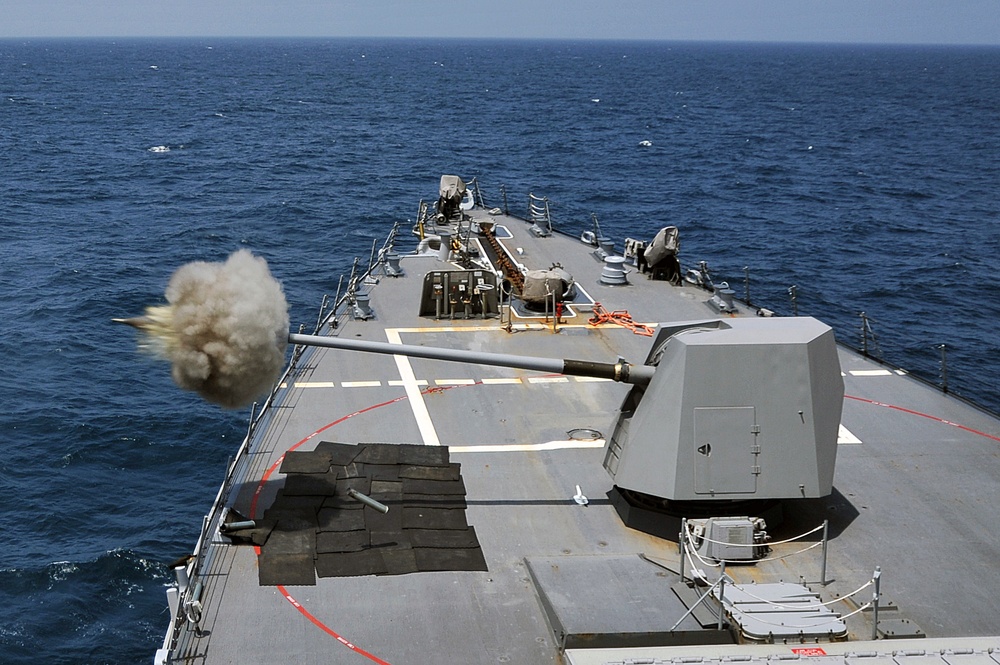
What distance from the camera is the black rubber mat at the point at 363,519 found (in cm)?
1193

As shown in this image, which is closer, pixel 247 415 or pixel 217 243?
pixel 247 415

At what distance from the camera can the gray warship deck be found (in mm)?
10562

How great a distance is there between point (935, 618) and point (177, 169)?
65.9 meters

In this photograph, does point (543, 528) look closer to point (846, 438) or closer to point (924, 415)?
point (846, 438)

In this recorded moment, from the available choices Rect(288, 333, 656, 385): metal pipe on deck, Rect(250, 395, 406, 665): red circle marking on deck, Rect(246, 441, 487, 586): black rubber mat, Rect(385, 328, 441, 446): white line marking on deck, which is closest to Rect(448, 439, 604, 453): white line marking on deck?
Rect(385, 328, 441, 446): white line marking on deck

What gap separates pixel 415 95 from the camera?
140 m

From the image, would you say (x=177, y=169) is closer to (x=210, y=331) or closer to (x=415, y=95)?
(x=210, y=331)

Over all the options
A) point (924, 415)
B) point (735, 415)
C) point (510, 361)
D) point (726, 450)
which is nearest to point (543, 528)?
point (510, 361)

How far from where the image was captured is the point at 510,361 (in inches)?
496

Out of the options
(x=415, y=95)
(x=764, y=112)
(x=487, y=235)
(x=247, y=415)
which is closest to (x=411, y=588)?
(x=247, y=415)

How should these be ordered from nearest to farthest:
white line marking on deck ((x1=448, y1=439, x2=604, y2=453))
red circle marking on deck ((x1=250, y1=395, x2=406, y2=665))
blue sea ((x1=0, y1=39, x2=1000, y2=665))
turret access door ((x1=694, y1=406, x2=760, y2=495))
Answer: red circle marking on deck ((x1=250, y1=395, x2=406, y2=665)) → turret access door ((x1=694, y1=406, x2=760, y2=495)) → white line marking on deck ((x1=448, y1=439, x2=604, y2=453)) → blue sea ((x1=0, y1=39, x2=1000, y2=665))

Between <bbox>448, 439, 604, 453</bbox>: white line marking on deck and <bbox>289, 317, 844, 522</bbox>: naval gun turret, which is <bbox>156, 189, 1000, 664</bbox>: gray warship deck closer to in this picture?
<bbox>448, 439, 604, 453</bbox>: white line marking on deck

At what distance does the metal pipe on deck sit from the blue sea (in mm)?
8235

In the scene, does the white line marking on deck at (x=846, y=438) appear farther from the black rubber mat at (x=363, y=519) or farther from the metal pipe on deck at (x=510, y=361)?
the black rubber mat at (x=363, y=519)
